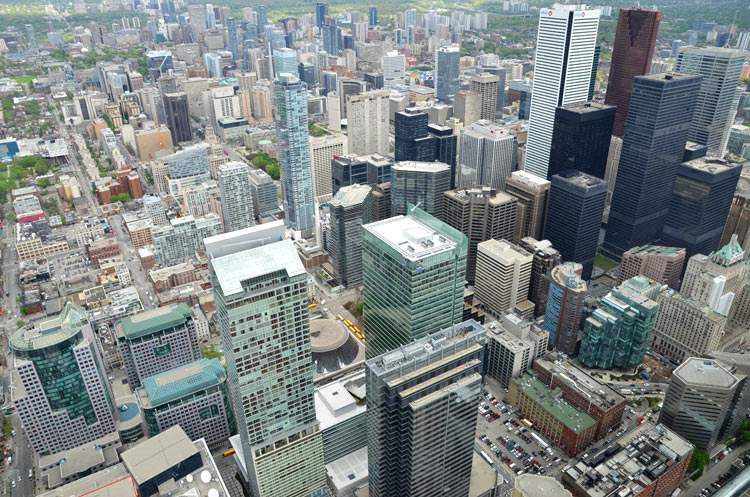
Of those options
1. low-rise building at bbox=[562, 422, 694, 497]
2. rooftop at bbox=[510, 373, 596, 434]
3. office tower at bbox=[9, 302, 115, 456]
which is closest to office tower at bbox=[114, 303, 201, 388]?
office tower at bbox=[9, 302, 115, 456]

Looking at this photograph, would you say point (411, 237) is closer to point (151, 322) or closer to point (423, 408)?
point (423, 408)

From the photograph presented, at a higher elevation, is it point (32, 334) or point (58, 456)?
point (32, 334)

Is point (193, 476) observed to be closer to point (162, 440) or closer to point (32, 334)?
point (162, 440)

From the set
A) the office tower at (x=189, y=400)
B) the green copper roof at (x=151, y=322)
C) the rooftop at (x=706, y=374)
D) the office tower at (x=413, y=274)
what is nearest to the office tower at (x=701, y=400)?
the rooftop at (x=706, y=374)

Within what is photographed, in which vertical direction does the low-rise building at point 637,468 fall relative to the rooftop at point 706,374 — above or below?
below

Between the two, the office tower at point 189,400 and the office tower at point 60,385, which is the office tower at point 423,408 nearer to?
the office tower at point 189,400

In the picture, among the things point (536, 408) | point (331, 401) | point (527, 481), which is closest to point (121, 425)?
point (331, 401)
